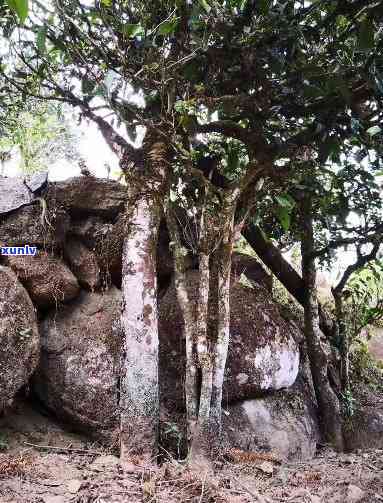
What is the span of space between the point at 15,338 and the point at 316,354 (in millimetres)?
3598

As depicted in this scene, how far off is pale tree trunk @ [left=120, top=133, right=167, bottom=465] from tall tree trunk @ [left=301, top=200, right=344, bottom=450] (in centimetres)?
234

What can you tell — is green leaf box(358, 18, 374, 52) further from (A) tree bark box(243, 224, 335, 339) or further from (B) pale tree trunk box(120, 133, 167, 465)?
(A) tree bark box(243, 224, 335, 339)

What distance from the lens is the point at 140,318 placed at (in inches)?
138

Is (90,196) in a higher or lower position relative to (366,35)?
higher

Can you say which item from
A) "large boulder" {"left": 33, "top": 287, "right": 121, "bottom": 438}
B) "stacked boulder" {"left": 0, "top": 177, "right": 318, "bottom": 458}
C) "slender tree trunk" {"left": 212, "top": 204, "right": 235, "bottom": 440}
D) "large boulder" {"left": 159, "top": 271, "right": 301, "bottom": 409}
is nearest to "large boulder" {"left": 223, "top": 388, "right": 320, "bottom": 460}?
"stacked boulder" {"left": 0, "top": 177, "right": 318, "bottom": 458}

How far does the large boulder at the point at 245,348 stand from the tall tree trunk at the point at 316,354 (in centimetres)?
41

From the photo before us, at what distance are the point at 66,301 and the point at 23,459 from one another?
1757 millimetres

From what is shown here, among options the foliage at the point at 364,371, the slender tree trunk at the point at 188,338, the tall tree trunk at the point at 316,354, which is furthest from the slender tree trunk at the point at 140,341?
the foliage at the point at 364,371

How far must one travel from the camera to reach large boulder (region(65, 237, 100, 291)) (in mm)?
4656

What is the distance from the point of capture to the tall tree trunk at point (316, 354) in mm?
5018

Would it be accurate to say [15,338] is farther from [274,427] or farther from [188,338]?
[274,427]

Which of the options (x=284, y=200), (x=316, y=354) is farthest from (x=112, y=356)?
(x=316, y=354)

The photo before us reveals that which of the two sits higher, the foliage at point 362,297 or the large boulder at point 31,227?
the large boulder at point 31,227

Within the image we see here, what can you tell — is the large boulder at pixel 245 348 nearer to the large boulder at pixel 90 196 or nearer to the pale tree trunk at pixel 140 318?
the pale tree trunk at pixel 140 318
